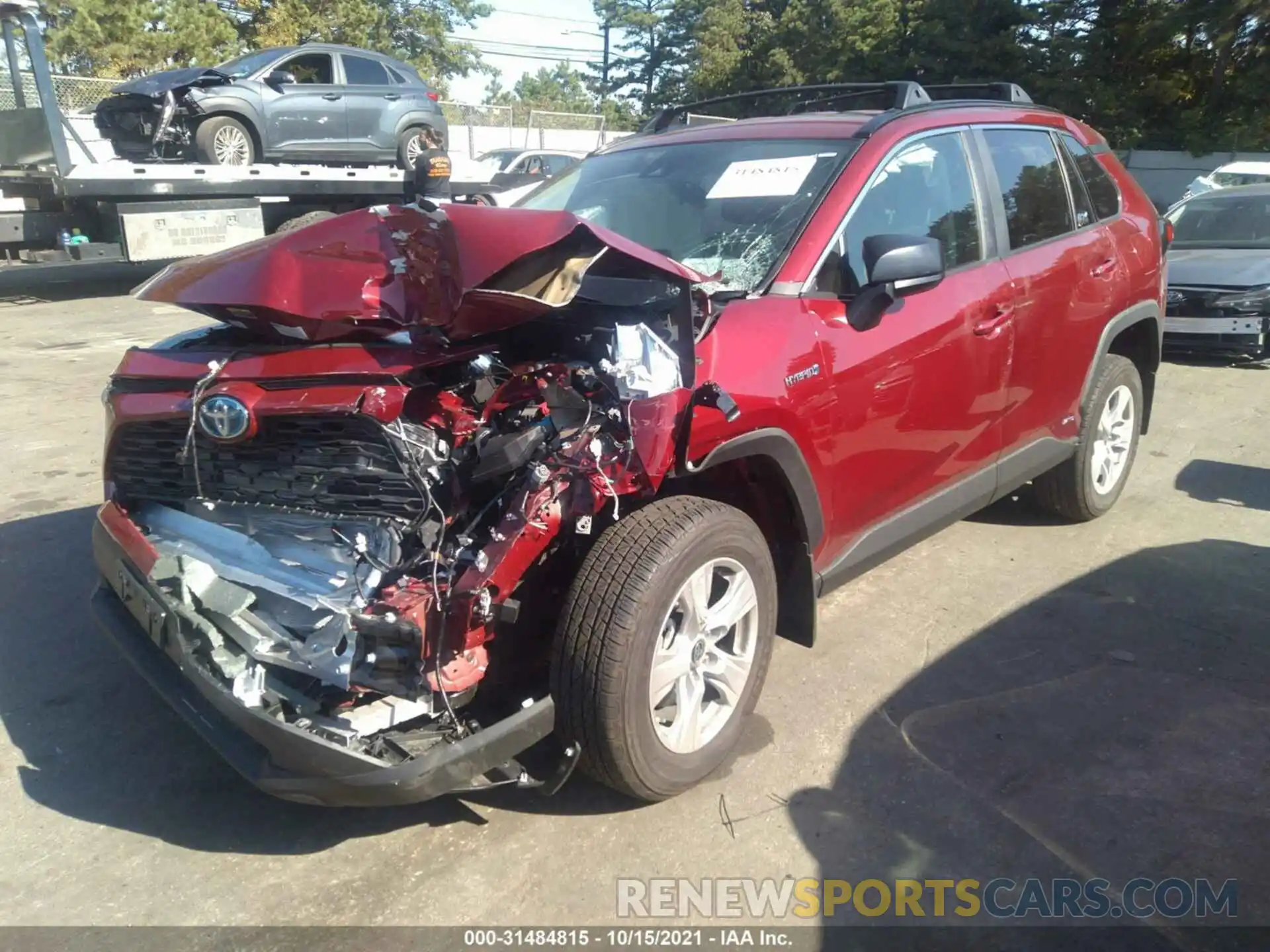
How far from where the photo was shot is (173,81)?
11391 millimetres

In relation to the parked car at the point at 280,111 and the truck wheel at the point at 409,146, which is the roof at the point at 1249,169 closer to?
the parked car at the point at 280,111

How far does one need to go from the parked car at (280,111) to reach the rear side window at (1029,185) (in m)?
10.2

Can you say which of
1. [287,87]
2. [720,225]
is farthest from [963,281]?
[287,87]

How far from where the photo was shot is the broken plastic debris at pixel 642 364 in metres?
2.68

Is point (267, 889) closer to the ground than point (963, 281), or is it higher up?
closer to the ground

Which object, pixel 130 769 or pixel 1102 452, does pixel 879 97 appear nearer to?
pixel 1102 452

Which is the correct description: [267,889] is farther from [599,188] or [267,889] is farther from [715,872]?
[599,188]

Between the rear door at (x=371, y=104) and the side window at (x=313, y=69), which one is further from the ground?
the side window at (x=313, y=69)

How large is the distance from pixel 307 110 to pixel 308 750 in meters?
12.3

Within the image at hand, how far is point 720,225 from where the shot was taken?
3543mm

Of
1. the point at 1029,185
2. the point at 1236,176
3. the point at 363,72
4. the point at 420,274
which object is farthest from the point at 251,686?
the point at 1236,176

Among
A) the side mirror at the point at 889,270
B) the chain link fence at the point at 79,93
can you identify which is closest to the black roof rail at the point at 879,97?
the side mirror at the point at 889,270

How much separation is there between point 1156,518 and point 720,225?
124 inches

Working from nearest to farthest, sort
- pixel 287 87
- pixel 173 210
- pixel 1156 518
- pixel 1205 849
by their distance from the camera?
pixel 1205 849 → pixel 1156 518 → pixel 173 210 → pixel 287 87
